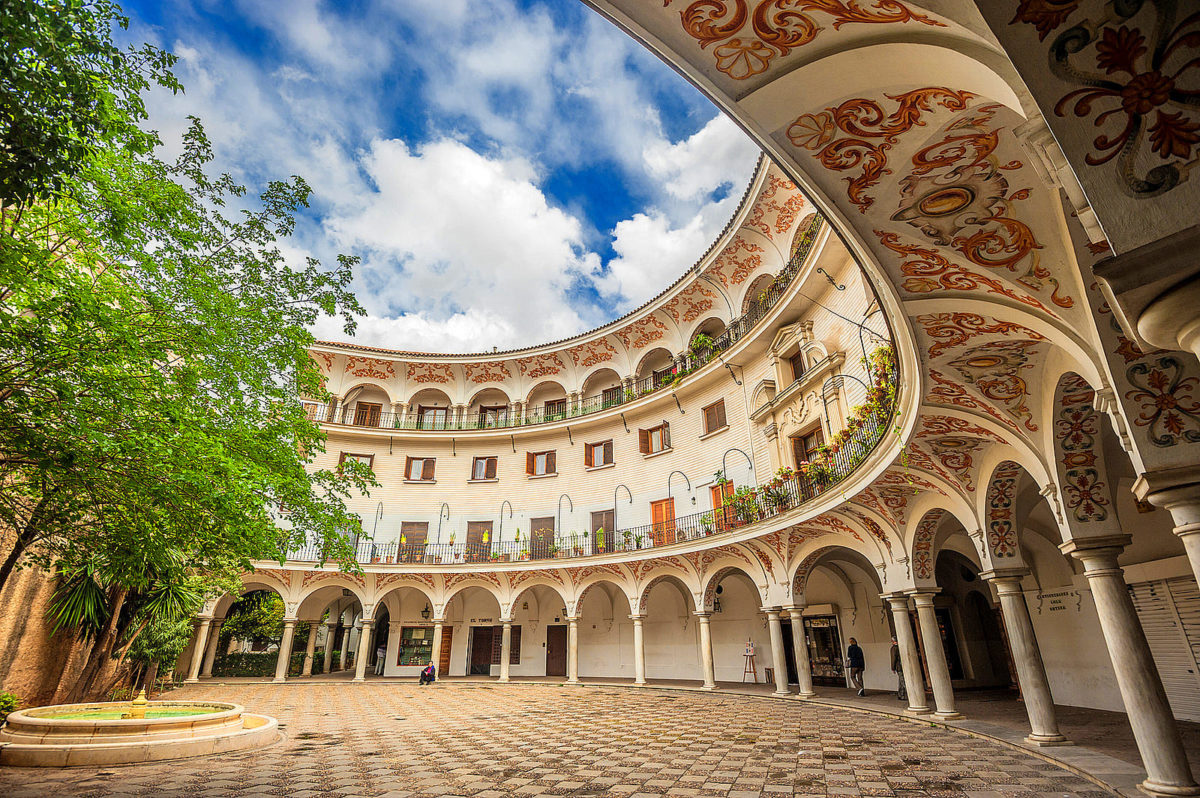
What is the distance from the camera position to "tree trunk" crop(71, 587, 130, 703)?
11.8 m

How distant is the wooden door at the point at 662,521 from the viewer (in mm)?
19281

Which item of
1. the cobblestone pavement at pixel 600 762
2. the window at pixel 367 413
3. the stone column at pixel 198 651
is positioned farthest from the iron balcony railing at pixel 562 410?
the cobblestone pavement at pixel 600 762

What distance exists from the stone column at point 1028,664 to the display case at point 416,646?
2053cm

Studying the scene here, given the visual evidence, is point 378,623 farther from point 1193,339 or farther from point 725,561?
point 1193,339

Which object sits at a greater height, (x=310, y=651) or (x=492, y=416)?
(x=492, y=416)

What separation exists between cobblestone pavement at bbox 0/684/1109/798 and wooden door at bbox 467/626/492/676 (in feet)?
37.7

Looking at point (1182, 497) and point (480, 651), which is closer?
point (1182, 497)

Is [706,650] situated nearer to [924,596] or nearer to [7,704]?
[924,596]

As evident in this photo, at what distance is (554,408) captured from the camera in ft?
81.6

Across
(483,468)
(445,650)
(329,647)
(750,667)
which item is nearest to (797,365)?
(750,667)

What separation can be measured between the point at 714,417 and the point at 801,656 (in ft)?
26.3

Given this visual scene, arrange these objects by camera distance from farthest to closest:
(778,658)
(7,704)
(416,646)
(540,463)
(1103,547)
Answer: (540,463)
(416,646)
(778,658)
(7,704)
(1103,547)

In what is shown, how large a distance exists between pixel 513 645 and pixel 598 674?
3.65m

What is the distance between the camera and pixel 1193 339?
2.23 meters
